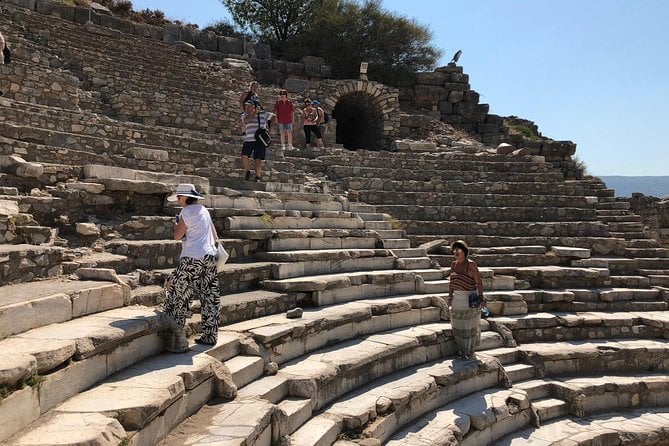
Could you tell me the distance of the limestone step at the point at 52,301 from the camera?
3168 mm

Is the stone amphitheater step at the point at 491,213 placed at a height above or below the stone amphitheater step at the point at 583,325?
above

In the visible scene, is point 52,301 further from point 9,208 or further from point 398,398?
point 398,398

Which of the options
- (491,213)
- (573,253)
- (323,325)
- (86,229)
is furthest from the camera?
(491,213)

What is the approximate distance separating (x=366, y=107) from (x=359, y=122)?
47.9 inches

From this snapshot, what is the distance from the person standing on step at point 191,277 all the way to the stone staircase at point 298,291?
0.16 metres

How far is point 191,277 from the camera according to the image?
3980 millimetres

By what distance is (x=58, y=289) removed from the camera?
3.79m

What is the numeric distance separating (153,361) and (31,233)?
6.39 ft

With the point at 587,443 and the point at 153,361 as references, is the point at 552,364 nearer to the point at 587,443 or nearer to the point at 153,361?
the point at 587,443

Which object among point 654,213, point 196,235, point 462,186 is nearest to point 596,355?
point 462,186

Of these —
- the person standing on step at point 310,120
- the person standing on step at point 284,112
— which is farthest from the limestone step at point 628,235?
the person standing on step at point 284,112

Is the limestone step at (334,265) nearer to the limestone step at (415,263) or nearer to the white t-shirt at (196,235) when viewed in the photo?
the limestone step at (415,263)

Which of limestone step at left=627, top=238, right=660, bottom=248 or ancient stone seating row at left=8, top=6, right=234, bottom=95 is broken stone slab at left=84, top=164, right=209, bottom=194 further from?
limestone step at left=627, top=238, right=660, bottom=248

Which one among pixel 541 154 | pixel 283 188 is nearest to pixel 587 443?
pixel 283 188
